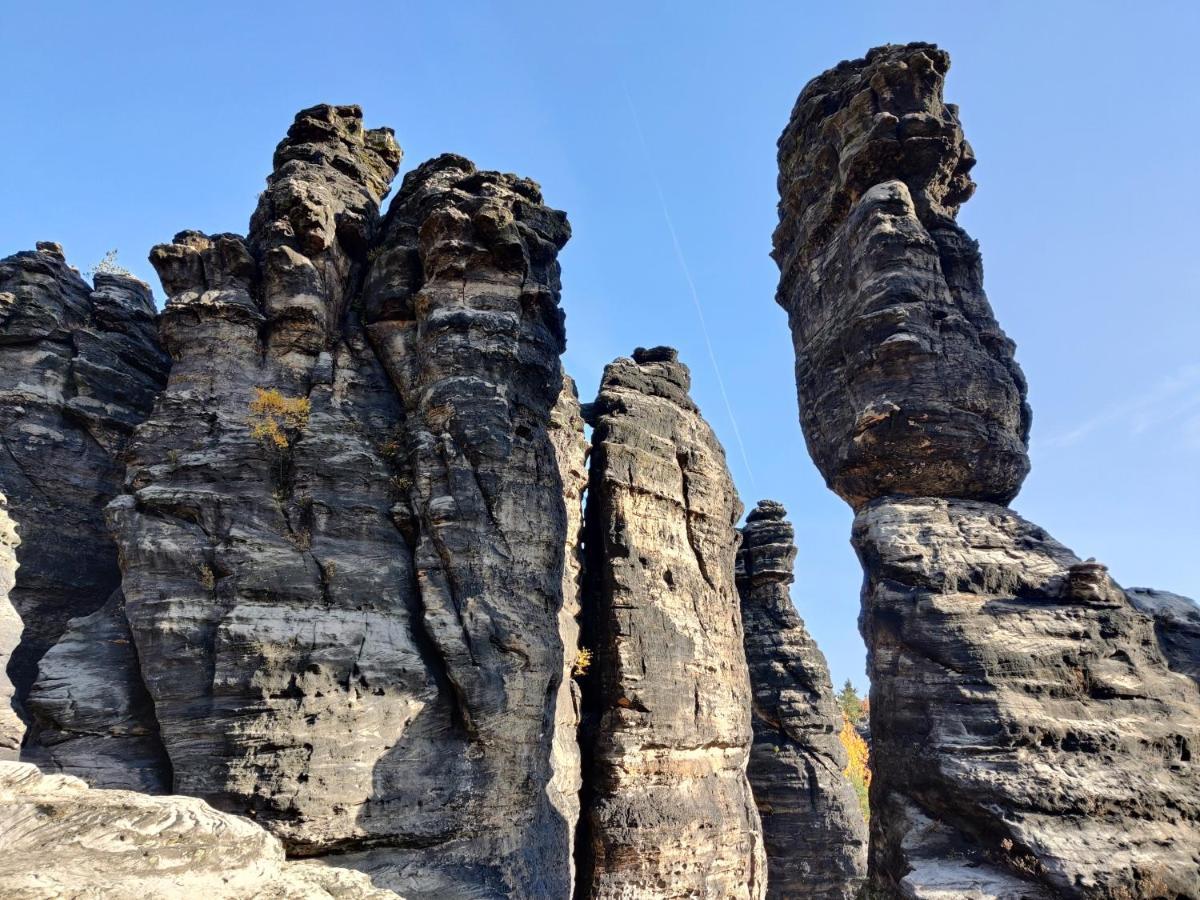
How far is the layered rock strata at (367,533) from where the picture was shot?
38.2 ft

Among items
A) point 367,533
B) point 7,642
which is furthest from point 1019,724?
point 7,642

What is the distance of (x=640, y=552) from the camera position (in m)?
20.9

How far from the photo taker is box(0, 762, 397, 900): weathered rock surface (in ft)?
17.4

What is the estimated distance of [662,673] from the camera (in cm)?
1950

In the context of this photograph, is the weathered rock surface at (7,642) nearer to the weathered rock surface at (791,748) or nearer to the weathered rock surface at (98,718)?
the weathered rock surface at (98,718)

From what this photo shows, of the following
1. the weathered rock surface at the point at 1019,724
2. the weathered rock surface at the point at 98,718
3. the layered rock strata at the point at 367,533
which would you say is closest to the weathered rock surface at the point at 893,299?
the weathered rock surface at the point at 1019,724

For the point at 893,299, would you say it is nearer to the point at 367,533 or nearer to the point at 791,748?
the point at 367,533

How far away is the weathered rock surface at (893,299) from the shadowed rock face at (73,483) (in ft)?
51.1

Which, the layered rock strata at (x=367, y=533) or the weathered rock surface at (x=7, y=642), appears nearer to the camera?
the weathered rock surface at (x=7, y=642)

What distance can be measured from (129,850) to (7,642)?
8243 mm

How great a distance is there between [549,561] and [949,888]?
9067 mm

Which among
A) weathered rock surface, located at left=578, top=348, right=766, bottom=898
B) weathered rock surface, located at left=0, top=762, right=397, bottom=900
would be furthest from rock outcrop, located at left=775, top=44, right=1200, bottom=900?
weathered rock surface, located at left=0, top=762, right=397, bottom=900

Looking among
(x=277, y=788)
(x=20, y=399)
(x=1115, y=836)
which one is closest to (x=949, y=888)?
(x=1115, y=836)

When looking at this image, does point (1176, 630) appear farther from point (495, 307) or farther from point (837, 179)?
point (495, 307)
